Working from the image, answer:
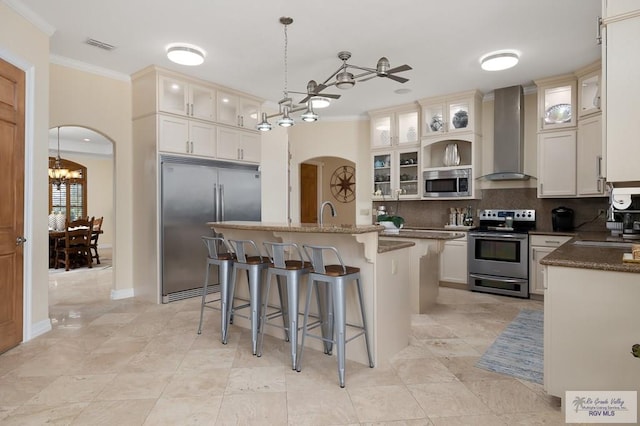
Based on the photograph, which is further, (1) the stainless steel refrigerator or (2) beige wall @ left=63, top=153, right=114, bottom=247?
(2) beige wall @ left=63, top=153, right=114, bottom=247

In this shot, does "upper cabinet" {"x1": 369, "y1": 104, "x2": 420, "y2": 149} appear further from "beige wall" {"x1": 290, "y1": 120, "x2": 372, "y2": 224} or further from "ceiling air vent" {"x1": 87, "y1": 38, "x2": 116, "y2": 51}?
"ceiling air vent" {"x1": 87, "y1": 38, "x2": 116, "y2": 51}

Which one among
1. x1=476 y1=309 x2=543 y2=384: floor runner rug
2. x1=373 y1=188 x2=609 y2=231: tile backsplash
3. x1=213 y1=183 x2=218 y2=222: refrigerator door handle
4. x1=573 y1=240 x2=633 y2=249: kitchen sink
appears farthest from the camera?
x1=213 y1=183 x2=218 y2=222: refrigerator door handle

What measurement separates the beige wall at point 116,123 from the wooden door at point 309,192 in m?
4.60

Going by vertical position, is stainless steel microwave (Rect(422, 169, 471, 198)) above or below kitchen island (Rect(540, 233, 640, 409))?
above

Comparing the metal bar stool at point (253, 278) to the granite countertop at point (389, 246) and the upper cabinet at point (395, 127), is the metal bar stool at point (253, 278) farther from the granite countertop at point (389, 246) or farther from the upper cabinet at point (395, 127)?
the upper cabinet at point (395, 127)

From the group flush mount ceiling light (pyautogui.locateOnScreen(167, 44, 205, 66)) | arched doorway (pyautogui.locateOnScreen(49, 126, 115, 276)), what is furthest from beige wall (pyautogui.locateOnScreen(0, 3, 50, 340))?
arched doorway (pyautogui.locateOnScreen(49, 126, 115, 276))

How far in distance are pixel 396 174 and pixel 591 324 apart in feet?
14.2

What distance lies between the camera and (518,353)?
9.99ft

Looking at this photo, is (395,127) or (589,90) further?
(395,127)

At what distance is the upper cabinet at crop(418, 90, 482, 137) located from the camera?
543 centimetres

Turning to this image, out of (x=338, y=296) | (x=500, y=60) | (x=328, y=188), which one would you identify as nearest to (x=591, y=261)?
(x=338, y=296)

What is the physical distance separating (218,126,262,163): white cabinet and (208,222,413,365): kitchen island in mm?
2346

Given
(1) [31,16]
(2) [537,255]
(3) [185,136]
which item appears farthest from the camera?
(3) [185,136]

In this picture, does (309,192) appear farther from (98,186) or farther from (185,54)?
(98,186)
